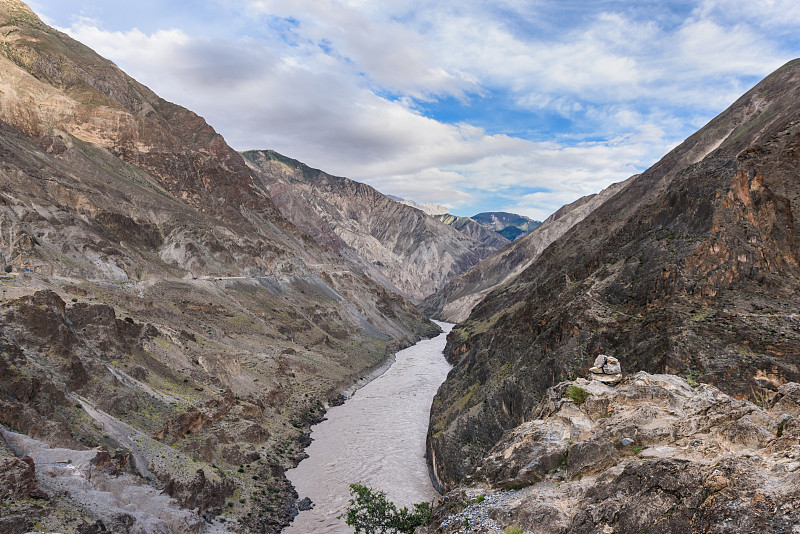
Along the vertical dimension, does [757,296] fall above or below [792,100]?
below

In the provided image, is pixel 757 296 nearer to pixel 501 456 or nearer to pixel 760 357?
pixel 760 357

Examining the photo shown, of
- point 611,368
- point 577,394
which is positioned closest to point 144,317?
point 577,394

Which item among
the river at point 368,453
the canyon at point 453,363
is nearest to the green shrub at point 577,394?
the canyon at point 453,363

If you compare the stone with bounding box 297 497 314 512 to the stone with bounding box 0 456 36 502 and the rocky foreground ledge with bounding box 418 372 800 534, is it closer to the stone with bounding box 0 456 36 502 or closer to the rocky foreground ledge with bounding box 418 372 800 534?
the stone with bounding box 0 456 36 502

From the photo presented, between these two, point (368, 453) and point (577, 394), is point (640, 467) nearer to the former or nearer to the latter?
point (577, 394)

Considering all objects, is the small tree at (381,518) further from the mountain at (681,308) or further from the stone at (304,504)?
the stone at (304,504)

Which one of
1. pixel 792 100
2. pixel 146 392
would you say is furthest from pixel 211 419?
pixel 792 100
